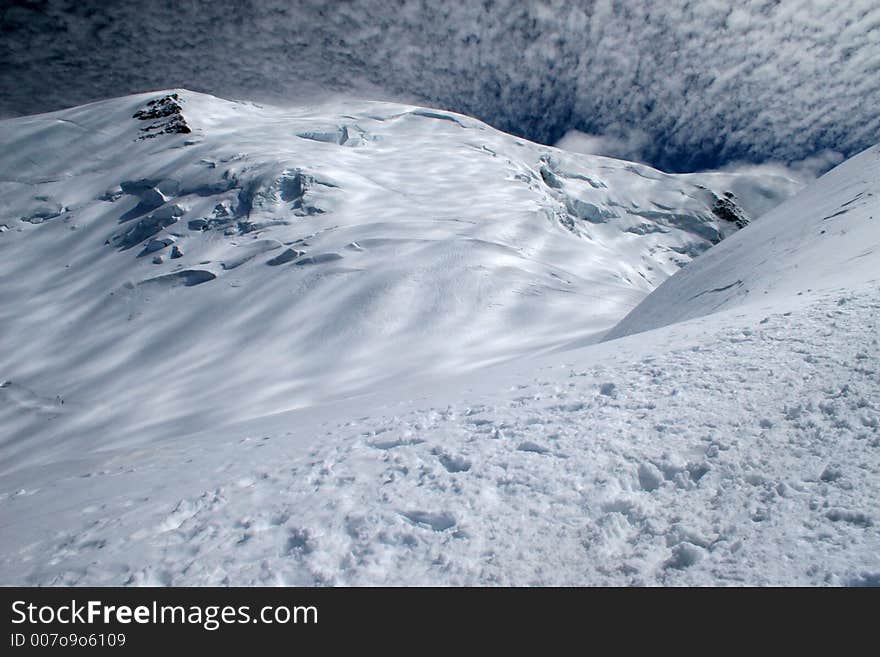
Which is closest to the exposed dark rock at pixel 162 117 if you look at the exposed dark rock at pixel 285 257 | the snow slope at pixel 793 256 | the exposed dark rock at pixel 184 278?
the exposed dark rock at pixel 184 278

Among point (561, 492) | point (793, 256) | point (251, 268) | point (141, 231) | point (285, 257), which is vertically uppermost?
point (793, 256)

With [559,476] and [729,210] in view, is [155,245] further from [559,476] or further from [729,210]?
[729,210]

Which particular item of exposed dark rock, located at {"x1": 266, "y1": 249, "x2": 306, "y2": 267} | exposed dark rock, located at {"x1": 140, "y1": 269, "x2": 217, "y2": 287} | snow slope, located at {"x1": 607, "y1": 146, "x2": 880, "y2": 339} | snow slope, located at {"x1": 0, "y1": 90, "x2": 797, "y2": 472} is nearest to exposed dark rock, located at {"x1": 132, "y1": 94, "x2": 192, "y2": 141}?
snow slope, located at {"x1": 0, "y1": 90, "x2": 797, "y2": 472}

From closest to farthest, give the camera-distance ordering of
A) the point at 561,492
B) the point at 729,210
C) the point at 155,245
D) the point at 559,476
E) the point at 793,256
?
the point at 561,492, the point at 559,476, the point at 793,256, the point at 155,245, the point at 729,210

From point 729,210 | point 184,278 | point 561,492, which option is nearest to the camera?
point 561,492

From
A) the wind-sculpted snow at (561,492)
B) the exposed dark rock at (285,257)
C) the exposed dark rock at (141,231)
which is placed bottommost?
the exposed dark rock at (141,231)

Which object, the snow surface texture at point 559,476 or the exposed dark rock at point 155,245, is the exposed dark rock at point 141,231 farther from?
the snow surface texture at point 559,476

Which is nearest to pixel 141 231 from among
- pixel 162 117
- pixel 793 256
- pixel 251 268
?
pixel 251 268

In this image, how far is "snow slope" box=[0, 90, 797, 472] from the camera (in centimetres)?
931

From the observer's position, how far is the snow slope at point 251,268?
931 centimetres

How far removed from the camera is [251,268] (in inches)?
606

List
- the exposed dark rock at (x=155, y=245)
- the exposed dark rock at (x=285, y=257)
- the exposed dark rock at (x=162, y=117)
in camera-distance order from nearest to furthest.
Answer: the exposed dark rock at (x=285, y=257) < the exposed dark rock at (x=155, y=245) < the exposed dark rock at (x=162, y=117)

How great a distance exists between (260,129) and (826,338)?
33205mm

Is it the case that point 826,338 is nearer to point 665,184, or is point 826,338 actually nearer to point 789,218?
point 789,218
